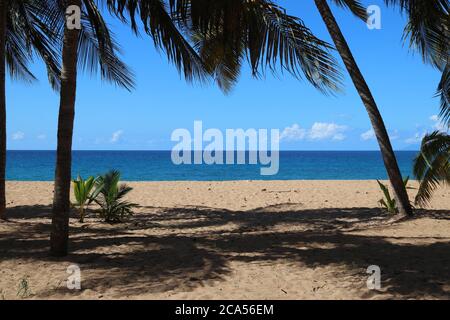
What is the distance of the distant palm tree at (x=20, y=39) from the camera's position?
25.4ft

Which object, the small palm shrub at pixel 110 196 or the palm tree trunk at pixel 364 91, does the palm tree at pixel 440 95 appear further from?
the small palm shrub at pixel 110 196

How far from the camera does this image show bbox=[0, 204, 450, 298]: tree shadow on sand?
4.39 metres

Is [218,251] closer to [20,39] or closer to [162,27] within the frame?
[162,27]

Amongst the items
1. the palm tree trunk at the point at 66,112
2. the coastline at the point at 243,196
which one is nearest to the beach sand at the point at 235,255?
the palm tree trunk at the point at 66,112

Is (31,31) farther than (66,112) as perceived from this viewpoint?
Yes

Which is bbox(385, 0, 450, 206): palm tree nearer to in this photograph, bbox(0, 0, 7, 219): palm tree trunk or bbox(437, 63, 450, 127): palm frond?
bbox(437, 63, 450, 127): palm frond

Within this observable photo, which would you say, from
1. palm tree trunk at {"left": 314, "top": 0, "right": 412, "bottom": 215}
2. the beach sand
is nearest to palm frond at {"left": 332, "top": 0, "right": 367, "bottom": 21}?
palm tree trunk at {"left": 314, "top": 0, "right": 412, "bottom": 215}

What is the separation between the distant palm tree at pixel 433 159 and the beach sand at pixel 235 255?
83cm

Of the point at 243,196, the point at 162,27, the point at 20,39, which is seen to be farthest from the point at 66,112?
the point at 243,196

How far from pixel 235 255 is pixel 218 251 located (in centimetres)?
→ 31

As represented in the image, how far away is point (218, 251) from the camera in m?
5.73

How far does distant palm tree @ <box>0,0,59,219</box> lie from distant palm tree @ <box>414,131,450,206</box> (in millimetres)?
7216
